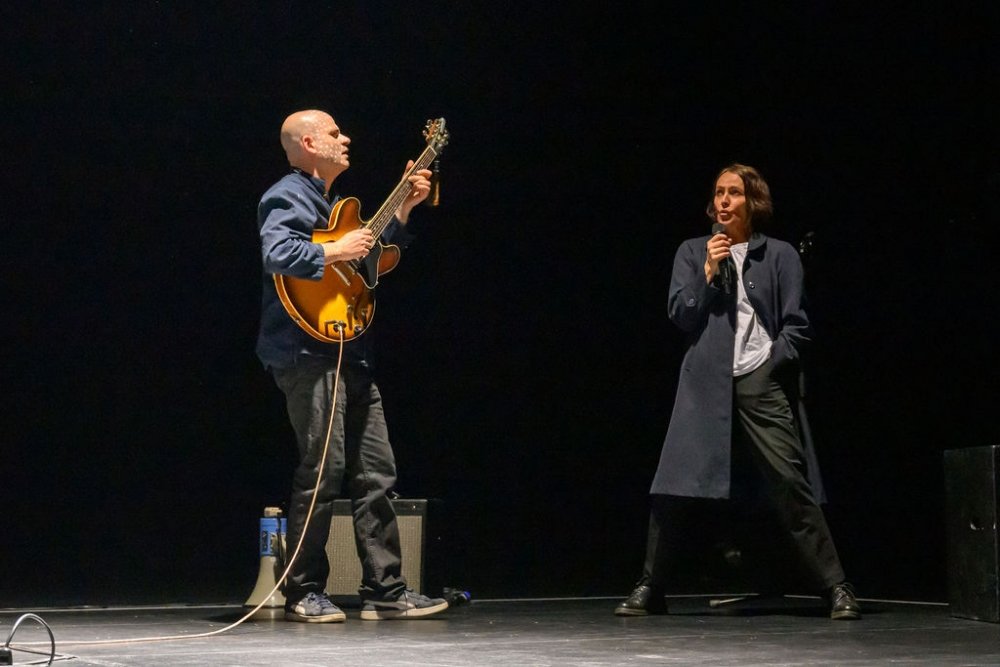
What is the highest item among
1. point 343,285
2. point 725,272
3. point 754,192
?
point 754,192

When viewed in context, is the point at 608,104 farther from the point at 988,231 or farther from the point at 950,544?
the point at 950,544

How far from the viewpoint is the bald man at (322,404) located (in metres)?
4.05

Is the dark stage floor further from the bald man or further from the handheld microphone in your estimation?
the handheld microphone

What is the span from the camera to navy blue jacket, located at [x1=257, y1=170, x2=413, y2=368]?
3.92 metres

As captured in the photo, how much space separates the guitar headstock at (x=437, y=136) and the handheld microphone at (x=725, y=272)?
829 mm

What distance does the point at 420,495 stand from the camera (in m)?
5.41

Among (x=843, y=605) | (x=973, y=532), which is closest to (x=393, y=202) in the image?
(x=843, y=605)

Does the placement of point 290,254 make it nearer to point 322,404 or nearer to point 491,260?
point 322,404

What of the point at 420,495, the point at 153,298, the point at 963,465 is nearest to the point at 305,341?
the point at 153,298

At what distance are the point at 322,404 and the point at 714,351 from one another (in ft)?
3.80

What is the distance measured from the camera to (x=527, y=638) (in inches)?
142

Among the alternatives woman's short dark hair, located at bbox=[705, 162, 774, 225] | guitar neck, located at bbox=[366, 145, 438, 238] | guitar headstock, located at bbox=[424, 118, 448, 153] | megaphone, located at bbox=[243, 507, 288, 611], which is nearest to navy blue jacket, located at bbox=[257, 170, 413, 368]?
guitar neck, located at bbox=[366, 145, 438, 238]

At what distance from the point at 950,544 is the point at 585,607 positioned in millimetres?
Result: 1143

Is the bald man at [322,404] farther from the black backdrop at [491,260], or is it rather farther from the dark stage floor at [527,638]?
the black backdrop at [491,260]
